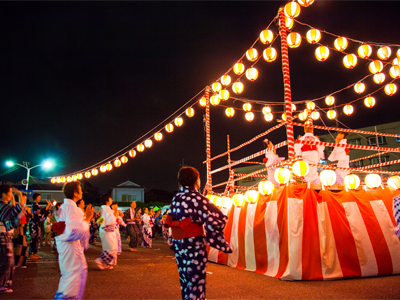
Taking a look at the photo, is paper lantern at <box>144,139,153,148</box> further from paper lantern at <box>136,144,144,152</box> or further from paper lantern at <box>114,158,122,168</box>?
paper lantern at <box>114,158,122,168</box>

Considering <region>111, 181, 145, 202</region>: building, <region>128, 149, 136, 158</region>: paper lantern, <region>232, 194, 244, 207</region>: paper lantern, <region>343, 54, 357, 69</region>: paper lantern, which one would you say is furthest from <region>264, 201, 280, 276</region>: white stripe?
<region>111, 181, 145, 202</region>: building

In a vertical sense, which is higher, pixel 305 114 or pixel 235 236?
pixel 305 114

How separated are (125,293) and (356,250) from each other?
15.9ft

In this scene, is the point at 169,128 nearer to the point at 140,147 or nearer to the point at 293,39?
the point at 140,147

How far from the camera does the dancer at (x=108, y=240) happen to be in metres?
7.54

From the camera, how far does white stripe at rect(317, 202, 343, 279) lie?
223 inches

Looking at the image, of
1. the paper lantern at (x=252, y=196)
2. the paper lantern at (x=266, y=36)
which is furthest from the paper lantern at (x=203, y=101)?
the paper lantern at (x=252, y=196)

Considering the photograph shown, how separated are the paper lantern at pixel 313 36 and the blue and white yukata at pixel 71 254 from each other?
8283 millimetres

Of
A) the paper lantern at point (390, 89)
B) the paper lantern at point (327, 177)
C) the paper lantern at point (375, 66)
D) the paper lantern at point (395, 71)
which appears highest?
the paper lantern at point (375, 66)

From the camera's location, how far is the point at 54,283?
564cm

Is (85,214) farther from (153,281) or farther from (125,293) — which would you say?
(153,281)

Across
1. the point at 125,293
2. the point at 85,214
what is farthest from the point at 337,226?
the point at 85,214

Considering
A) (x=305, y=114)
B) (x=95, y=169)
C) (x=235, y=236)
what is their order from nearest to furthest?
(x=235, y=236) → (x=305, y=114) → (x=95, y=169)

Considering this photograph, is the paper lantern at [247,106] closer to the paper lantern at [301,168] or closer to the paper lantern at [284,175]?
the paper lantern at [284,175]
